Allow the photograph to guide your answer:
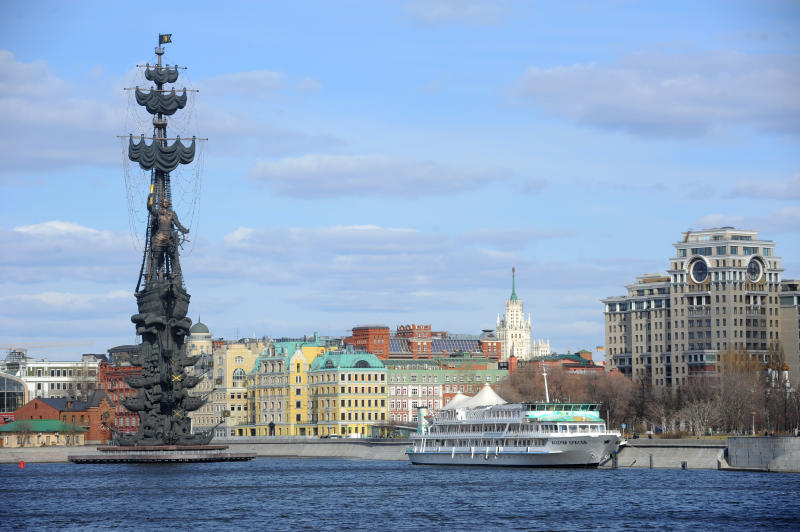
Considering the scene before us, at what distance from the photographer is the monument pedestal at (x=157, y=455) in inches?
5807

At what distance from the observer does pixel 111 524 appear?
81000mm

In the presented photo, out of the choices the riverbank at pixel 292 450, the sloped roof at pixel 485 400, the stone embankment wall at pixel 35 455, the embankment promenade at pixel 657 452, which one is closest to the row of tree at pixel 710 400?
the sloped roof at pixel 485 400

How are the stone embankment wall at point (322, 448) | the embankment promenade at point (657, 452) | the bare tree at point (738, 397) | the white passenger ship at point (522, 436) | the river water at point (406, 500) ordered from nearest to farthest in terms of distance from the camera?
the river water at point (406, 500)
the embankment promenade at point (657, 452)
the white passenger ship at point (522, 436)
the bare tree at point (738, 397)
the stone embankment wall at point (322, 448)

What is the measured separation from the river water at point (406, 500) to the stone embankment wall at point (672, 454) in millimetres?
2601

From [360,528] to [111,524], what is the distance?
1471 cm

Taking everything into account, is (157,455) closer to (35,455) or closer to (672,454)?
(35,455)

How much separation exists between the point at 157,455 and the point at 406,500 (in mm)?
57094

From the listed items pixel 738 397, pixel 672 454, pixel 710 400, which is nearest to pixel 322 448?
pixel 710 400

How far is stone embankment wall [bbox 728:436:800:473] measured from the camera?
355 feet

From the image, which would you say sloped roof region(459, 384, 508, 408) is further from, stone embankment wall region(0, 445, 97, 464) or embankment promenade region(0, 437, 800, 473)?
stone embankment wall region(0, 445, 97, 464)

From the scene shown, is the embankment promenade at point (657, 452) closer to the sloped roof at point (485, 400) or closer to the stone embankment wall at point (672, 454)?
the stone embankment wall at point (672, 454)

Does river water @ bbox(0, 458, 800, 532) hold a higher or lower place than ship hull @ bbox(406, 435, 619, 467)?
lower

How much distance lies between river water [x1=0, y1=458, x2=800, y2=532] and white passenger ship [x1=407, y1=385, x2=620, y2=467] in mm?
1921

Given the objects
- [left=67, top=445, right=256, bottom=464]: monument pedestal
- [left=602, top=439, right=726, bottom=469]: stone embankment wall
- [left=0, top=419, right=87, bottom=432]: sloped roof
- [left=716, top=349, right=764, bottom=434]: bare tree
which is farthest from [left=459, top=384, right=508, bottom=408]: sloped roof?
[left=0, top=419, right=87, bottom=432]: sloped roof
